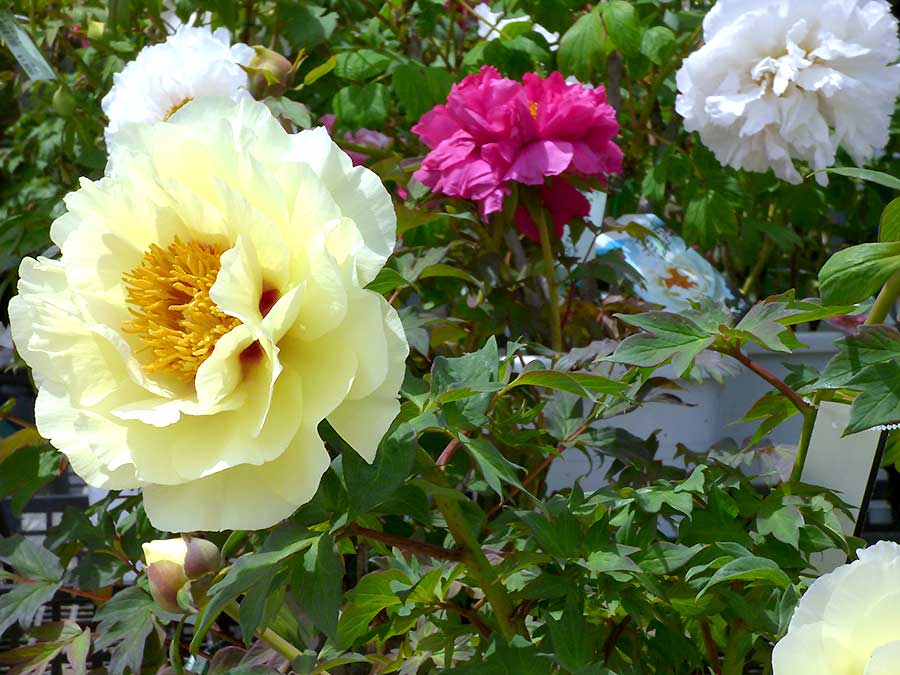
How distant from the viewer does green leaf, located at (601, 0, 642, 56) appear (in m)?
1.08

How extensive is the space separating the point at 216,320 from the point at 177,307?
19 millimetres

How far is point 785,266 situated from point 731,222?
0.44 m

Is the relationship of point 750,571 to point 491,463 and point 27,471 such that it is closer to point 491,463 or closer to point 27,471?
point 491,463

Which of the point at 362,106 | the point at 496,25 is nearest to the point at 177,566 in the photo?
the point at 362,106

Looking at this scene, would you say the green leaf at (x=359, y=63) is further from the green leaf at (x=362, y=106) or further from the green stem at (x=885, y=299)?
the green stem at (x=885, y=299)

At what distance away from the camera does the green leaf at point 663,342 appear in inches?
22.1

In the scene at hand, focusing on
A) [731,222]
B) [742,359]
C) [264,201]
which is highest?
[264,201]

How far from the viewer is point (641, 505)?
582 mm

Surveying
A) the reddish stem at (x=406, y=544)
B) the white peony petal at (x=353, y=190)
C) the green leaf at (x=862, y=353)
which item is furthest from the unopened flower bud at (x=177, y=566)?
the green leaf at (x=862, y=353)

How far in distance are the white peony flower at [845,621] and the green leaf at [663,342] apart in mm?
144

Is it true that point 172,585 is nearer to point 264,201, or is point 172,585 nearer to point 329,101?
point 264,201

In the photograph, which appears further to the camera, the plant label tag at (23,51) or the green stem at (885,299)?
the plant label tag at (23,51)

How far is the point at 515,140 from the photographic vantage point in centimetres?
88

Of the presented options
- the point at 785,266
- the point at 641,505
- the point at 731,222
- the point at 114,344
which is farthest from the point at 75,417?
the point at 785,266
